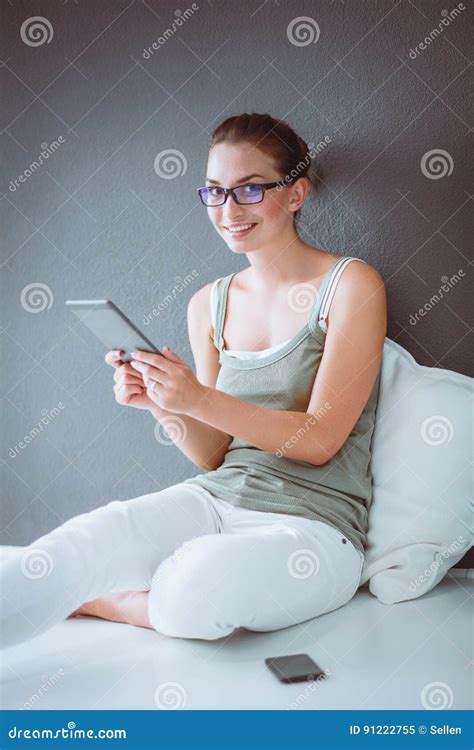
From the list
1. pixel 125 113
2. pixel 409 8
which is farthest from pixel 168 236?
pixel 409 8

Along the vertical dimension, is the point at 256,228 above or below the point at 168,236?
above

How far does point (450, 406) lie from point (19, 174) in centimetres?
136

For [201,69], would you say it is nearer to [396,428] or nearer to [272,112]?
[272,112]

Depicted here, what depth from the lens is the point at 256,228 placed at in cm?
177

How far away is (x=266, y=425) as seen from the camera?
5.23 ft
